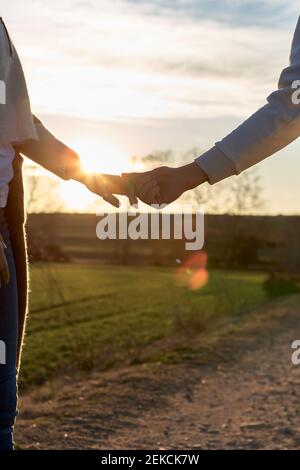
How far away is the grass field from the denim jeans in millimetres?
8260

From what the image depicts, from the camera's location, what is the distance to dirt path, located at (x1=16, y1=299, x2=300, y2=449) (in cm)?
659

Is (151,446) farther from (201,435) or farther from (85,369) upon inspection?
(85,369)

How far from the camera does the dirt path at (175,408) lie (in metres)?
6.59

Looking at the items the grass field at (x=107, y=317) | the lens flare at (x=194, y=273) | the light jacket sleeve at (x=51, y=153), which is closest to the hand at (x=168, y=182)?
the light jacket sleeve at (x=51, y=153)

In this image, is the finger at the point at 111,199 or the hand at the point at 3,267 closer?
the hand at the point at 3,267

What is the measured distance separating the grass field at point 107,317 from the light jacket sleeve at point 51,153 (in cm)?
784

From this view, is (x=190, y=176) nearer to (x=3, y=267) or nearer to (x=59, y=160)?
(x=59, y=160)

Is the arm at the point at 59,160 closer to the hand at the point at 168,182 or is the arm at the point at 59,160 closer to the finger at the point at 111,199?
the finger at the point at 111,199

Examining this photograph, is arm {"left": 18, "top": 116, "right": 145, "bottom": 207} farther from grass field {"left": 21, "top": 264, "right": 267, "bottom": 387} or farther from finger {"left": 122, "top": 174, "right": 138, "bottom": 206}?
grass field {"left": 21, "top": 264, "right": 267, "bottom": 387}

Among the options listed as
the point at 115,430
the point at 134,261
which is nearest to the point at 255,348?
the point at 115,430
